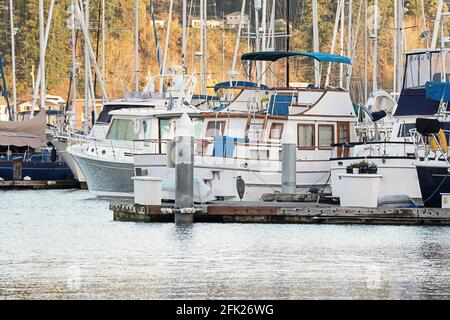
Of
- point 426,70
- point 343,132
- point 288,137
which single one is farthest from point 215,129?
point 426,70

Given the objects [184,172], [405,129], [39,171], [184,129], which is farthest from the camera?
[39,171]

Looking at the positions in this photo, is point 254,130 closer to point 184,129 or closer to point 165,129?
point 165,129

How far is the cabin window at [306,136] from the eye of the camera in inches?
1829

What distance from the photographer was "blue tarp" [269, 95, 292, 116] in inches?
1871

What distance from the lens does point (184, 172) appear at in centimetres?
3778

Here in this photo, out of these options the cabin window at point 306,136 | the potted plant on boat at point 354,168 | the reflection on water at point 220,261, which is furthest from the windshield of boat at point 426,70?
the reflection on water at point 220,261

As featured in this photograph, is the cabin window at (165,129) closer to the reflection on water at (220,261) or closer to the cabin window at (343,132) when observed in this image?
the cabin window at (343,132)

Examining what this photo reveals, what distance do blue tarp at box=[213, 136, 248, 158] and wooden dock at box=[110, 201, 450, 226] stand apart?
17.5ft

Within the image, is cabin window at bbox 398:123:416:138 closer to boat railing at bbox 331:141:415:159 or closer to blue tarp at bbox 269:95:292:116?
boat railing at bbox 331:141:415:159

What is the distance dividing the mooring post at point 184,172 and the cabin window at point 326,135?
8837 millimetres

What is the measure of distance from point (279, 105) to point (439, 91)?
6.97 metres

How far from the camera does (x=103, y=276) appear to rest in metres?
30.2
